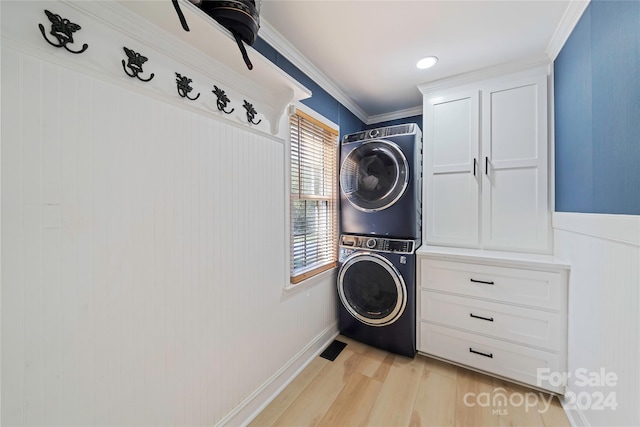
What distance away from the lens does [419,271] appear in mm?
1889

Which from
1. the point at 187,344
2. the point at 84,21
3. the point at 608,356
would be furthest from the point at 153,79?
the point at 608,356

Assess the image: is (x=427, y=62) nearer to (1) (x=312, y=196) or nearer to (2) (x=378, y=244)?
(1) (x=312, y=196)

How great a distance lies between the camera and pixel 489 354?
1671 millimetres

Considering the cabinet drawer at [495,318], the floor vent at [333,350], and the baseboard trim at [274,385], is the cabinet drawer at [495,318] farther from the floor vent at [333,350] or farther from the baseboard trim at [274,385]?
the baseboard trim at [274,385]

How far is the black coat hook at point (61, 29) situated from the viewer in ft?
2.34

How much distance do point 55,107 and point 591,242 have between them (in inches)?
90.6

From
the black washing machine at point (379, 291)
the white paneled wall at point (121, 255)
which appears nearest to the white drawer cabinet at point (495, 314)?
the black washing machine at point (379, 291)

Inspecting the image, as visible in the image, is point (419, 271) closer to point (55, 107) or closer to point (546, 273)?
point (546, 273)

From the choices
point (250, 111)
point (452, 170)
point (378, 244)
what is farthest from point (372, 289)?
point (250, 111)

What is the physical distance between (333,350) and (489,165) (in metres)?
2.01

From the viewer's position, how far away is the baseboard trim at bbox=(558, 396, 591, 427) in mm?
1232

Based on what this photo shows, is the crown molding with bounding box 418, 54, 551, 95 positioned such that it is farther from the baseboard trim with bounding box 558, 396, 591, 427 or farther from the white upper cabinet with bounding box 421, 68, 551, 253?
the baseboard trim with bounding box 558, 396, 591, 427

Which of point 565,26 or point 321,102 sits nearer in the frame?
point 565,26

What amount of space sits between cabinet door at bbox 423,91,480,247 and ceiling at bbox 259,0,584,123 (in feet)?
0.93
